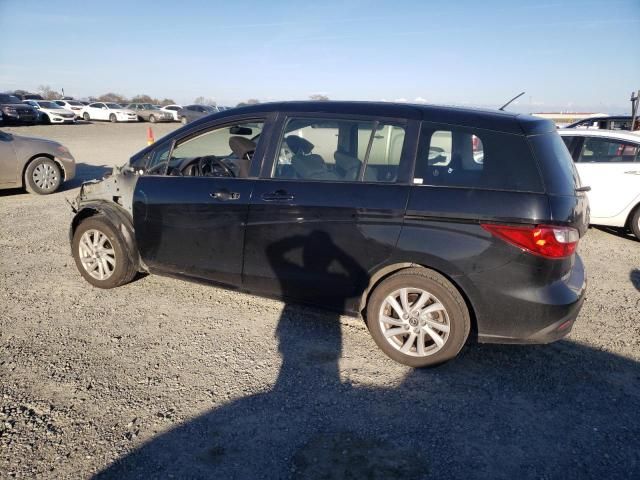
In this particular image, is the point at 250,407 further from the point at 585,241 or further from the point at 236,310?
the point at 585,241

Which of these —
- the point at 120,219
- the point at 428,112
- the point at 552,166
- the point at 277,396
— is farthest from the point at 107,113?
the point at 552,166

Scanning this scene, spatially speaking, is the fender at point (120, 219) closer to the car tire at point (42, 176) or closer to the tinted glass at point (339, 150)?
the tinted glass at point (339, 150)

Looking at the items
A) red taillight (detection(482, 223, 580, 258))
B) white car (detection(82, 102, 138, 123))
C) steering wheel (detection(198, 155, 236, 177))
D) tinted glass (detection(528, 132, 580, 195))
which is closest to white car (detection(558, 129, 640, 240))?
tinted glass (detection(528, 132, 580, 195))

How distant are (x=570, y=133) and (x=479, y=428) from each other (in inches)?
228

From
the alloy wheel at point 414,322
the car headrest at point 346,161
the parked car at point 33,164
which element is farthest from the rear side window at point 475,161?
the parked car at point 33,164

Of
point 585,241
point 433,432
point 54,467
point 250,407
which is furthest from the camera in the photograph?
point 585,241

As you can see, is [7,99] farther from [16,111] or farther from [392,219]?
[392,219]

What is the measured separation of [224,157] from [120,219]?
116cm

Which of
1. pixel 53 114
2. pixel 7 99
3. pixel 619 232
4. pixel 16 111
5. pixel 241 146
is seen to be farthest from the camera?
pixel 53 114

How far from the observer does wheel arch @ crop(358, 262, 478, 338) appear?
3.20 meters

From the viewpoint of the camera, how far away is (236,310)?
4.24m

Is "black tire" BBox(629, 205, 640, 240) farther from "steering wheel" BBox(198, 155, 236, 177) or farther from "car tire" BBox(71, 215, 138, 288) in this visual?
"car tire" BBox(71, 215, 138, 288)

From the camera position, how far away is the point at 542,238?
9.60 feet

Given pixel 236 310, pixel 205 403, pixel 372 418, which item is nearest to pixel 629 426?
pixel 372 418
